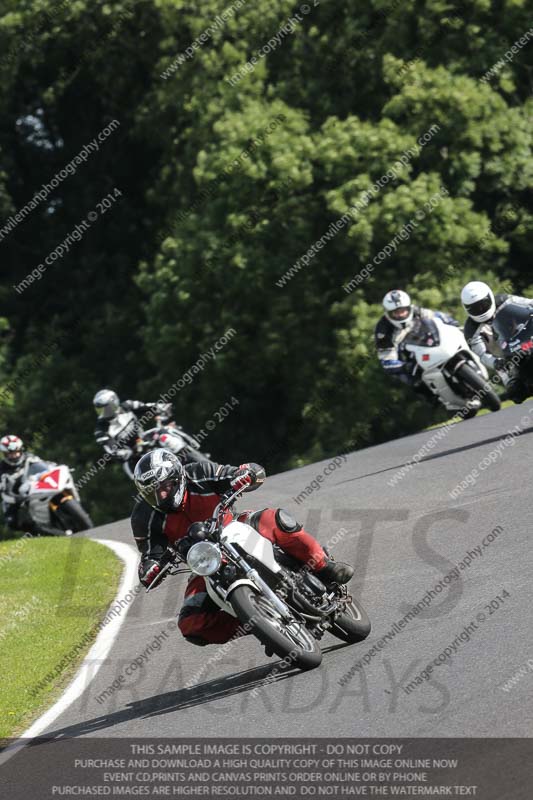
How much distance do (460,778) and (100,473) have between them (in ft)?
95.7

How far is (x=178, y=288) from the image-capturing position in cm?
3048

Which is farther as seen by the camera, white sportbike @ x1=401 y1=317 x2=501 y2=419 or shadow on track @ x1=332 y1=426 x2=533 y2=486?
white sportbike @ x1=401 y1=317 x2=501 y2=419

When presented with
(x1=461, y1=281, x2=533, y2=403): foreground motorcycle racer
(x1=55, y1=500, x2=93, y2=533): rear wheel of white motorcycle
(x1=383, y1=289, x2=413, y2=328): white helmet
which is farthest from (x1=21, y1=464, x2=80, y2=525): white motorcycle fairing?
(x1=461, y1=281, x2=533, y2=403): foreground motorcycle racer

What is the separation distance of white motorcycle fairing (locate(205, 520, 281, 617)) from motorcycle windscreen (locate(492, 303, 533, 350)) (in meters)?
6.50

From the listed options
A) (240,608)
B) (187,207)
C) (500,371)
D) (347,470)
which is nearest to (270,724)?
(240,608)

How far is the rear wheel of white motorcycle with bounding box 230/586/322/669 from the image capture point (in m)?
7.86

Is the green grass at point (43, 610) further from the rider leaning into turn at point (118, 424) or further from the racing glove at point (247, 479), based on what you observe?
the rider leaning into turn at point (118, 424)

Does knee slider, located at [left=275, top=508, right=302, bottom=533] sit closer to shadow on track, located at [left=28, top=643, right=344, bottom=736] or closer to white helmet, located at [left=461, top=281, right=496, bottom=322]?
shadow on track, located at [left=28, top=643, right=344, bottom=736]

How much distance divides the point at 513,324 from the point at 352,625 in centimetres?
630

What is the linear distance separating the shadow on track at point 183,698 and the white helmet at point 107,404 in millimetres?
11852

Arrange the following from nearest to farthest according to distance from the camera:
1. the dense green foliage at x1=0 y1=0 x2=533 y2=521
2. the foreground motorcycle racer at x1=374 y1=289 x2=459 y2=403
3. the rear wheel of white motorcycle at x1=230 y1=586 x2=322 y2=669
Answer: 1. the rear wheel of white motorcycle at x1=230 y1=586 x2=322 y2=669
2. the foreground motorcycle racer at x1=374 y1=289 x2=459 y2=403
3. the dense green foliage at x1=0 y1=0 x2=533 y2=521

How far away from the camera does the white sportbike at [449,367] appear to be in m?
18.0

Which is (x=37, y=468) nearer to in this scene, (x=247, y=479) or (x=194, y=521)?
(x=194, y=521)

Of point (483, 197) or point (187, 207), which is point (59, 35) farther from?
point (483, 197)
